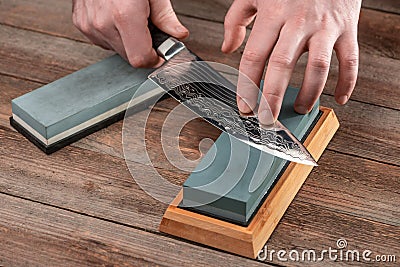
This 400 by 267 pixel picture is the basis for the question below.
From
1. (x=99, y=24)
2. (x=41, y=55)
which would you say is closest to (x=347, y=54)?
(x=99, y=24)

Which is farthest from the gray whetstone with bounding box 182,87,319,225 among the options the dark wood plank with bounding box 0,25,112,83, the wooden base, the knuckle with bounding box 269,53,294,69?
the dark wood plank with bounding box 0,25,112,83

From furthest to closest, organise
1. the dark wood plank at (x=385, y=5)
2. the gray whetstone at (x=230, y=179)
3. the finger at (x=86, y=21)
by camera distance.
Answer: the dark wood plank at (x=385, y=5)
the finger at (x=86, y=21)
the gray whetstone at (x=230, y=179)

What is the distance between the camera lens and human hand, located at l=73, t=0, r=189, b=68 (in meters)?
0.97

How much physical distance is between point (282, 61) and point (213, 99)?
135mm

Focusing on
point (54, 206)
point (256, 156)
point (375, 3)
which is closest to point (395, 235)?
point (256, 156)

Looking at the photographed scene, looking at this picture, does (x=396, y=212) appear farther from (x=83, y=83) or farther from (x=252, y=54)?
(x=83, y=83)

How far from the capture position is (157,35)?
1004 mm

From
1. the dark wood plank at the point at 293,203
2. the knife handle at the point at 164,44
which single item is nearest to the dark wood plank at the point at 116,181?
the dark wood plank at the point at 293,203

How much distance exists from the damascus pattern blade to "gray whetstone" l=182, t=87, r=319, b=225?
1cm

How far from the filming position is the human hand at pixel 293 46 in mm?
812

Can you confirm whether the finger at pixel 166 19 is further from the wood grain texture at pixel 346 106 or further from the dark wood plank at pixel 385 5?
the dark wood plank at pixel 385 5

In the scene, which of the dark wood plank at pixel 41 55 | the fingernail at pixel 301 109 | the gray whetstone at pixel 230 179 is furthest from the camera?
the dark wood plank at pixel 41 55

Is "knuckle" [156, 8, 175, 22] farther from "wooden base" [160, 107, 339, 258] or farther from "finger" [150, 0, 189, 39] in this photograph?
"wooden base" [160, 107, 339, 258]

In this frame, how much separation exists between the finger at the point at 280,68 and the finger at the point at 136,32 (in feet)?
0.74
